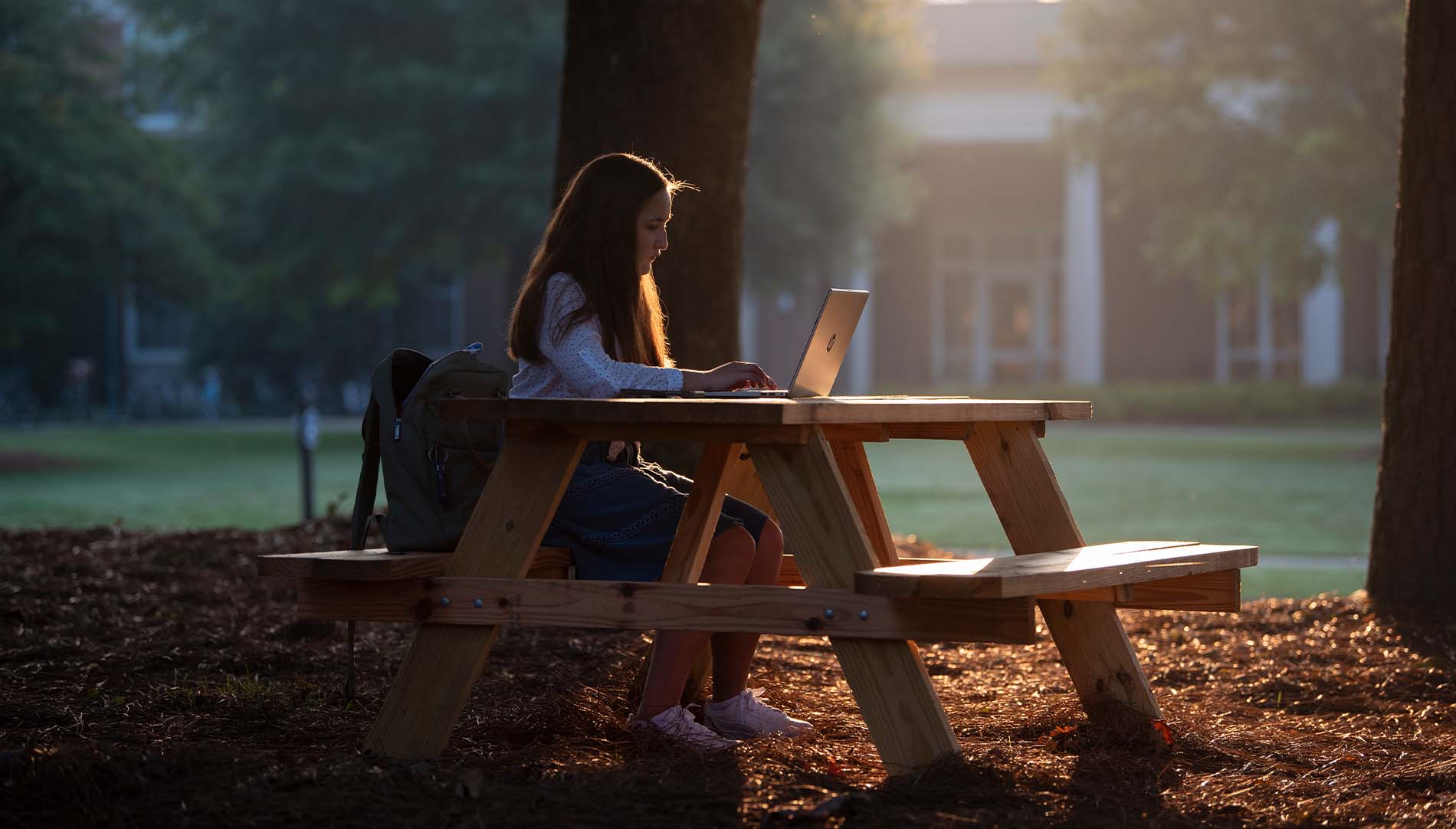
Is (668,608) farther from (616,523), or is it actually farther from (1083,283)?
(1083,283)

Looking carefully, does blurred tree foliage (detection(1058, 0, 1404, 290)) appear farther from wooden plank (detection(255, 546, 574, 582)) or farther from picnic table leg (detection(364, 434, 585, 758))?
wooden plank (detection(255, 546, 574, 582))

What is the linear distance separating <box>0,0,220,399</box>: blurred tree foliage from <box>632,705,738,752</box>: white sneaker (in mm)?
17117

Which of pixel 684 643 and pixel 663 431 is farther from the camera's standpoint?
pixel 684 643

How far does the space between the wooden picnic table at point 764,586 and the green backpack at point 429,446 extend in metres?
0.14

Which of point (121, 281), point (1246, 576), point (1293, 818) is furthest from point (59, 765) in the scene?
point (121, 281)

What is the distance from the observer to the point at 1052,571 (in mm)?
3451

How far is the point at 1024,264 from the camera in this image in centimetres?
3394

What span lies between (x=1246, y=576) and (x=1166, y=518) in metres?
3.37

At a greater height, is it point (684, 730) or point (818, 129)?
point (818, 129)

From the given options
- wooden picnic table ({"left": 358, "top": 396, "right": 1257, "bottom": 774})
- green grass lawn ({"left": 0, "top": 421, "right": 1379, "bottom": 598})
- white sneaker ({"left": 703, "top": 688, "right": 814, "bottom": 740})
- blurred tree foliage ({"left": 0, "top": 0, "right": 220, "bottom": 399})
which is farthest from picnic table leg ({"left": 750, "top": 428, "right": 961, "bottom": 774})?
blurred tree foliage ({"left": 0, "top": 0, "right": 220, "bottom": 399})

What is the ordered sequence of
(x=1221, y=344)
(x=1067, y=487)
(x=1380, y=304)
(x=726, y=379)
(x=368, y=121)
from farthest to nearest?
(x=1221, y=344) < (x=1380, y=304) < (x=368, y=121) < (x=1067, y=487) < (x=726, y=379)

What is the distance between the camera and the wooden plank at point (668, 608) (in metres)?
3.42

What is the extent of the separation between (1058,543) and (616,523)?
1.18 metres

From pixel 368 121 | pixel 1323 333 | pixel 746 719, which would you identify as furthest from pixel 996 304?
pixel 746 719
